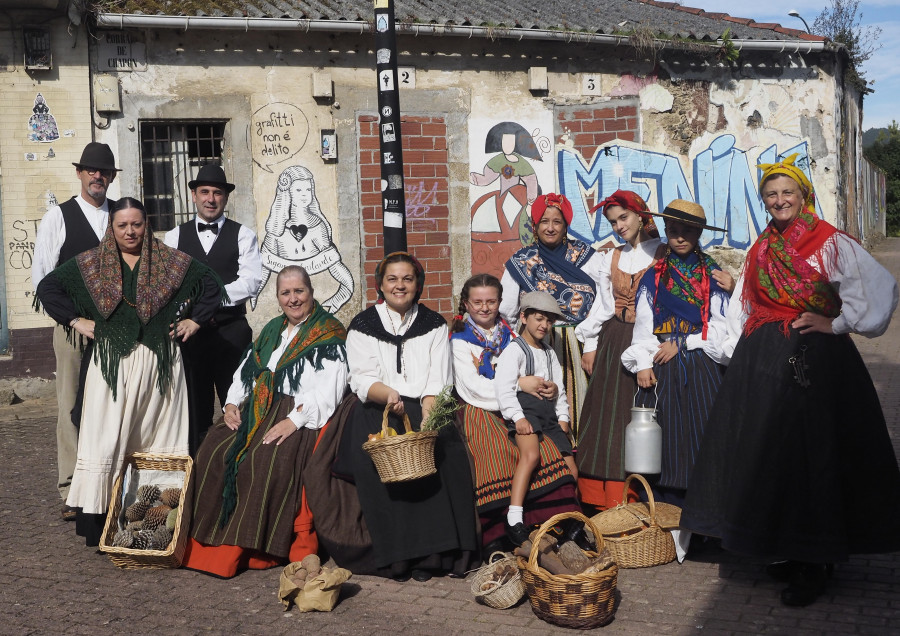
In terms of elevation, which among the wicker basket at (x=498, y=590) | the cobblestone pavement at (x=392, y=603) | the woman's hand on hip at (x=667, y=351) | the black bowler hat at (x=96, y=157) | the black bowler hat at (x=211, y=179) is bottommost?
the cobblestone pavement at (x=392, y=603)

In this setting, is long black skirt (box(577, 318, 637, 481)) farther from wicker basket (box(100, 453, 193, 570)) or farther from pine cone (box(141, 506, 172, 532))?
pine cone (box(141, 506, 172, 532))

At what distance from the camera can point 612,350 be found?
19.8ft

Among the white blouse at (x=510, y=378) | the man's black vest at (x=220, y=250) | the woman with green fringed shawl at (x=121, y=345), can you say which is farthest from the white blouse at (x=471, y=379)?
the man's black vest at (x=220, y=250)

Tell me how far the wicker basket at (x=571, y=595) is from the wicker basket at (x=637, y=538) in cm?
68

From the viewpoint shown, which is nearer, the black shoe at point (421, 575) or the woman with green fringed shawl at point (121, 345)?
the black shoe at point (421, 575)

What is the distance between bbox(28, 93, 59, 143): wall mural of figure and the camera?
10422 mm

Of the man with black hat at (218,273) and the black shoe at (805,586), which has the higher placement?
the man with black hat at (218,273)

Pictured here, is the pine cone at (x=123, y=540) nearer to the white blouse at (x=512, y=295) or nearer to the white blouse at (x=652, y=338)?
the white blouse at (x=512, y=295)

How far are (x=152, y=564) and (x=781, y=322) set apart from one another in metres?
3.58

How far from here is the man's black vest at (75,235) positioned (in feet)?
20.2

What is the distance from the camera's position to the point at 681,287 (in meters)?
5.65

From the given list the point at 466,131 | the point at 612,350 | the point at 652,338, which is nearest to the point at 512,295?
the point at 612,350

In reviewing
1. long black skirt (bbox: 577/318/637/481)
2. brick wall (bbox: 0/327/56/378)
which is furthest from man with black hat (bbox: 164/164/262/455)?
brick wall (bbox: 0/327/56/378)

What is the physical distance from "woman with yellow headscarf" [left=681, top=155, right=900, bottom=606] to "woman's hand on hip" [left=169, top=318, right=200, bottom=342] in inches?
121
